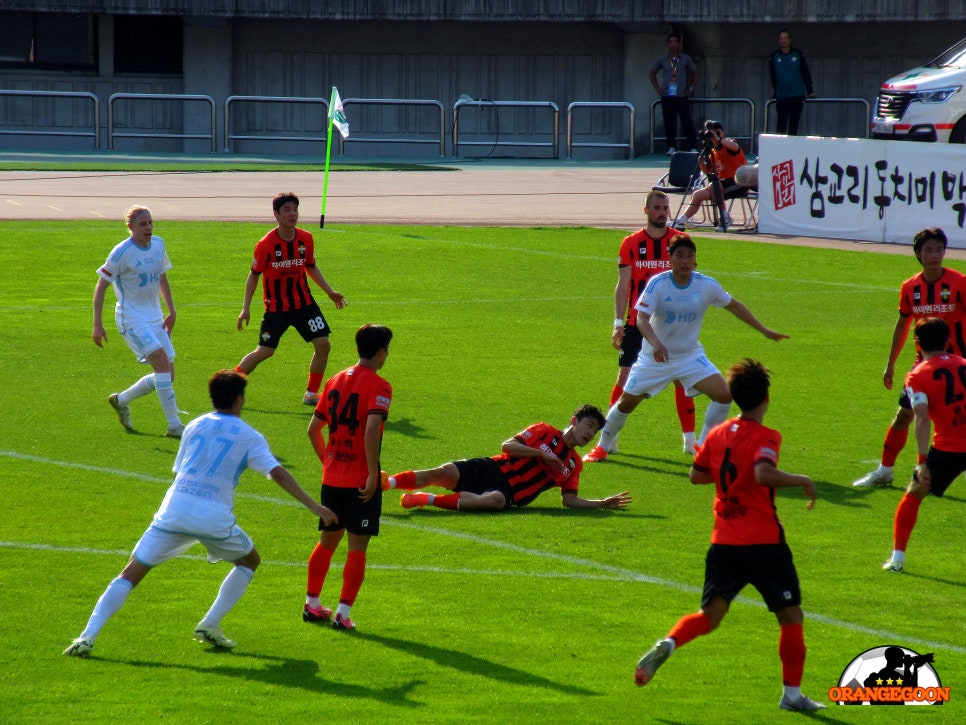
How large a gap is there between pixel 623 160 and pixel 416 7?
7529 millimetres

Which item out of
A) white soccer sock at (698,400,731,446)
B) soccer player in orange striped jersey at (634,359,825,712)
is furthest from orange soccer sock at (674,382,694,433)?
soccer player in orange striped jersey at (634,359,825,712)

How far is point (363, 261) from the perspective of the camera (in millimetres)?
23000

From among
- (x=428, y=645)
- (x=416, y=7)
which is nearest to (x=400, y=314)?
(x=428, y=645)

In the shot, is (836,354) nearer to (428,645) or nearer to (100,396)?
(100,396)

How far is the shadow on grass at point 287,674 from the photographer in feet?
22.1

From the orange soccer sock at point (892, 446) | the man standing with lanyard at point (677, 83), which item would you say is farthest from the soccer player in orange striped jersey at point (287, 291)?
the man standing with lanyard at point (677, 83)

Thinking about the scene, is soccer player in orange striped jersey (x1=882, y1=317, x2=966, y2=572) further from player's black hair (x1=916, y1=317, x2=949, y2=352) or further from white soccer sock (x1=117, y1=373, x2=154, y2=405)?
white soccer sock (x1=117, y1=373, x2=154, y2=405)

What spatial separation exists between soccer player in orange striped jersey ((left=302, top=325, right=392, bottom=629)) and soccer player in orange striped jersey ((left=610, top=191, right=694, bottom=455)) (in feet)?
15.0

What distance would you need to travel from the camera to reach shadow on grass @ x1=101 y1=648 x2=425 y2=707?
22.1 ft

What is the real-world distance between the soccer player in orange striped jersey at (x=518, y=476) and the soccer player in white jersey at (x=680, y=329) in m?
0.95

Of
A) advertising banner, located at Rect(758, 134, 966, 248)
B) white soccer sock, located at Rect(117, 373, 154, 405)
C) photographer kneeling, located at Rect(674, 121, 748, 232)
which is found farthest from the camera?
photographer kneeling, located at Rect(674, 121, 748, 232)

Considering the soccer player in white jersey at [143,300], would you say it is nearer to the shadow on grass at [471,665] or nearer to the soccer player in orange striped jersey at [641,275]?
the soccer player in orange striped jersey at [641,275]
